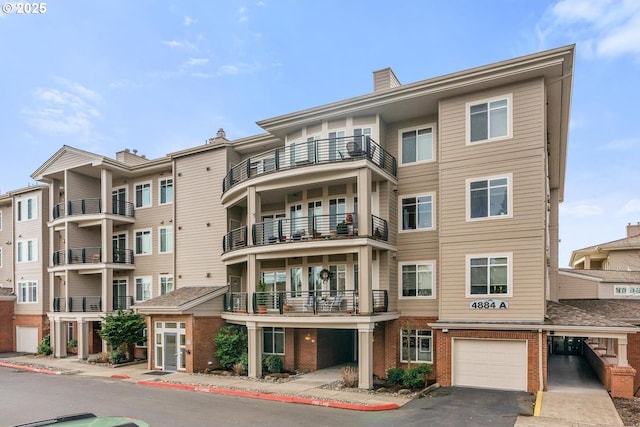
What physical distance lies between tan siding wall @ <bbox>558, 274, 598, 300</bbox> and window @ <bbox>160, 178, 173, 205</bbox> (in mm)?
21635

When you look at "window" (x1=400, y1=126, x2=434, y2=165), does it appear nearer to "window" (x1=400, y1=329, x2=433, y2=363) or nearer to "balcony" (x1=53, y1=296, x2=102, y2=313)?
"window" (x1=400, y1=329, x2=433, y2=363)

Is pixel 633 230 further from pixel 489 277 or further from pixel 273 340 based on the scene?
pixel 273 340

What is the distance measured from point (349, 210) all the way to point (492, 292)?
21.2ft

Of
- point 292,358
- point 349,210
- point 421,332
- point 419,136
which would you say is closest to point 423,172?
point 419,136

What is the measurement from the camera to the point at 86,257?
28.0 metres

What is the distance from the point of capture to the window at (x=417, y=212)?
1870cm

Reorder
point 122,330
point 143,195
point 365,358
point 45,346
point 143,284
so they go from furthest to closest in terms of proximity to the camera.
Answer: point 45,346 < point 143,195 < point 143,284 < point 122,330 < point 365,358

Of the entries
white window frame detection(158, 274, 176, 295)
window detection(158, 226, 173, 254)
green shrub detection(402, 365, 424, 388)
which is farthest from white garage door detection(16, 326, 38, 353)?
green shrub detection(402, 365, 424, 388)

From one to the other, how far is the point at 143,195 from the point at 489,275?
20801 millimetres

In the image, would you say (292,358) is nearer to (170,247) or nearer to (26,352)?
(170,247)

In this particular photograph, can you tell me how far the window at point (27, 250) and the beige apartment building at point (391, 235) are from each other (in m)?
12.3

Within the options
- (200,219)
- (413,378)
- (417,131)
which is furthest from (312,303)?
(200,219)

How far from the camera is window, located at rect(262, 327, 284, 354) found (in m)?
21.4

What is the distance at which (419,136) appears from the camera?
19203 millimetres
